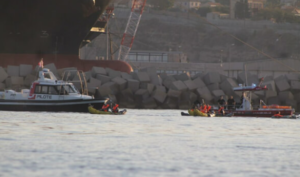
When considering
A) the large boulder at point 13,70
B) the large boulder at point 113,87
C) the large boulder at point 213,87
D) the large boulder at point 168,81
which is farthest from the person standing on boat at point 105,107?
the large boulder at point 213,87

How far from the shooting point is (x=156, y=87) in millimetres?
75250

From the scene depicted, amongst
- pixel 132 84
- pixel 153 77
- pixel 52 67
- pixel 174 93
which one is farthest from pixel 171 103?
pixel 52 67

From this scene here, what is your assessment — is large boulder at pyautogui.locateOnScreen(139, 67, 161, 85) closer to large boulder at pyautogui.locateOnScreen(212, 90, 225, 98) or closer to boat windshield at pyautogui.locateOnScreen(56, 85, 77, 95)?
large boulder at pyautogui.locateOnScreen(212, 90, 225, 98)

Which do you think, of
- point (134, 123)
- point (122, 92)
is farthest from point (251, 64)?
point (134, 123)

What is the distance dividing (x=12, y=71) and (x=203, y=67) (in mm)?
56394

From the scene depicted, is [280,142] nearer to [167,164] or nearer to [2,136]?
[167,164]

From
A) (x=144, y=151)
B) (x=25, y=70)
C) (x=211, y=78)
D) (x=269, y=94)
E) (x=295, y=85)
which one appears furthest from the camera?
(x=295, y=85)

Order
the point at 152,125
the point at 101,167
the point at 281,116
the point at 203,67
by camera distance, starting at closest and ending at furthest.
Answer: the point at 101,167 → the point at 152,125 → the point at 281,116 → the point at 203,67

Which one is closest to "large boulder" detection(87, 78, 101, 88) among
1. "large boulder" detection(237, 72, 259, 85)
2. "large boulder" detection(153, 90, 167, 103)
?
"large boulder" detection(153, 90, 167, 103)

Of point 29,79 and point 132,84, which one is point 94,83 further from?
point 29,79

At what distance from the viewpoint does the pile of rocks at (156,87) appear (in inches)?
2832

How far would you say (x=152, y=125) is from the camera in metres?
41.8

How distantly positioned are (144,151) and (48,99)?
30.6 m

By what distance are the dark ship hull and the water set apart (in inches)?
1440
